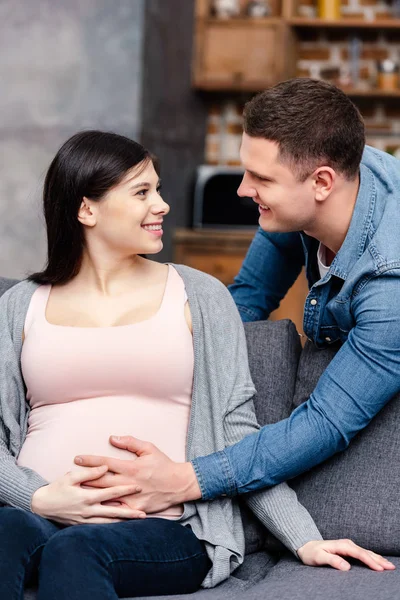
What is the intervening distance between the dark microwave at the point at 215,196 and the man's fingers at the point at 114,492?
3.27 meters

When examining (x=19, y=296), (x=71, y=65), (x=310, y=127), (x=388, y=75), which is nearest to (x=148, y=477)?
(x=19, y=296)

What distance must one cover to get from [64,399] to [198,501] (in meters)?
0.34

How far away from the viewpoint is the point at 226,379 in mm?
1881

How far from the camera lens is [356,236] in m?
1.83

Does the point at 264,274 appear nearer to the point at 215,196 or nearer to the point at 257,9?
the point at 215,196

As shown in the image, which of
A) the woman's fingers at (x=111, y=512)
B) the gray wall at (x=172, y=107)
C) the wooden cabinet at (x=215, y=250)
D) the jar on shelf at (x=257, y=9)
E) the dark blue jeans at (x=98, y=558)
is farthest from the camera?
the jar on shelf at (x=257, y=9)

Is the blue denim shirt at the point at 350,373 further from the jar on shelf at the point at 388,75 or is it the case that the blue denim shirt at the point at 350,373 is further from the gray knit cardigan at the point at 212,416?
the jar on shelf at the point at 388,75

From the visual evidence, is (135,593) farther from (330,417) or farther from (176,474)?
(330,417)

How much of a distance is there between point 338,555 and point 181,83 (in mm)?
3598

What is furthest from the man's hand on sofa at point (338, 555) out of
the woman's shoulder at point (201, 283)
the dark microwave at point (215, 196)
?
the dark microwave at point (215, 196)

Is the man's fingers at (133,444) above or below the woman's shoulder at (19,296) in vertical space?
below

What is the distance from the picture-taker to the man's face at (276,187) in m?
1.84

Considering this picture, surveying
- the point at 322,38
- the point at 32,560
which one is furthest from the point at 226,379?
the point at 322,38

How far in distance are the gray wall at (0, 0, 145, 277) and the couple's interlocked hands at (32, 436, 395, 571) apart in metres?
2.67
